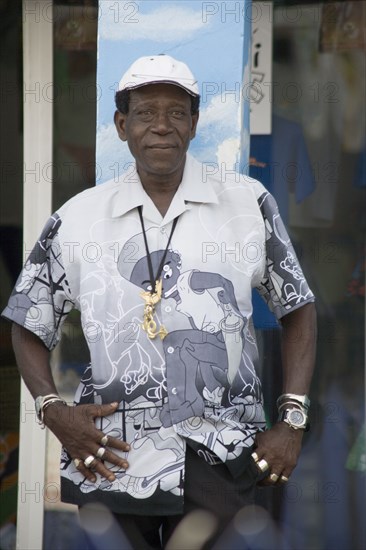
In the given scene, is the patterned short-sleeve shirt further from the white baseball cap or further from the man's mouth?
the white baseball cap

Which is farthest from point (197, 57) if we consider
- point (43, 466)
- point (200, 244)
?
point (43, 466)

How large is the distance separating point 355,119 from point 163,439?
2282 millimetres

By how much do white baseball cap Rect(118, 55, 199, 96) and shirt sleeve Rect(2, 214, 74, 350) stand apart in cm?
47

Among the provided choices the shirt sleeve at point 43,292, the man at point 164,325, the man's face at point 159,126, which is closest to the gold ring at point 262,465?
the man at point 164,325

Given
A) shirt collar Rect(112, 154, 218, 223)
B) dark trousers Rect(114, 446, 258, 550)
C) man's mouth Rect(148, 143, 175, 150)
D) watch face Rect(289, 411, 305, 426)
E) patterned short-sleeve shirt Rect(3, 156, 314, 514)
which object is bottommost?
dark trousers Rect(114, 446, 258, 550)

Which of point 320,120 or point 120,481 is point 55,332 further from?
point 320,120

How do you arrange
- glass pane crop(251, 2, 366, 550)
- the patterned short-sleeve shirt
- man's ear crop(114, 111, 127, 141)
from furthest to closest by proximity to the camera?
glass pane crop(251, 2, 366, 550)
man's ear crop(114, 111, 127, 141)
the patterned short-sleeve shirt

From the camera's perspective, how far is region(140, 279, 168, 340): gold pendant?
2930mm

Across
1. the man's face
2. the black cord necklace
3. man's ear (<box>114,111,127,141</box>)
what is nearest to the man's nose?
the man's face

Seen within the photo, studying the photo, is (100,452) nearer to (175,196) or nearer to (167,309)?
(167,309)

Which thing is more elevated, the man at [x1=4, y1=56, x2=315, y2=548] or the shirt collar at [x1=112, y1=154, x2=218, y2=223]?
the shirt collar at [x1=112, y1=154, x2=218, y2=223]

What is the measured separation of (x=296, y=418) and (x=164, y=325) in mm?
464

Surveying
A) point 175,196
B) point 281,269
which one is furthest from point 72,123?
point 281,269

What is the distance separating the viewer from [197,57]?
3611 mm
